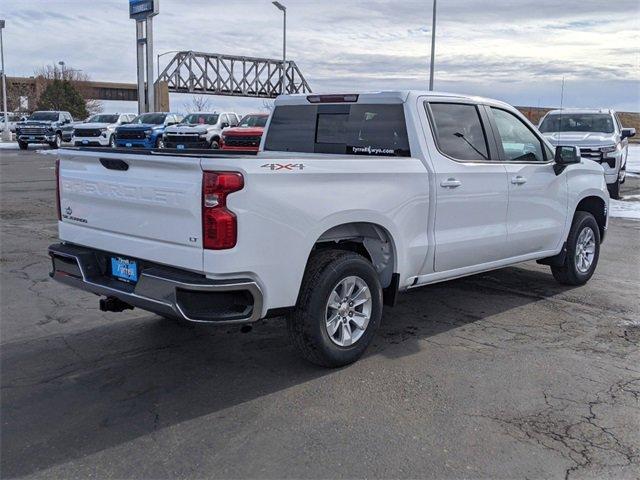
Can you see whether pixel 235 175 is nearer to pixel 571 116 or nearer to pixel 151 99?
pixel 571 116

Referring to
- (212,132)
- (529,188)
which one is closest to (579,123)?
(529,188)

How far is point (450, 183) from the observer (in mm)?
5387

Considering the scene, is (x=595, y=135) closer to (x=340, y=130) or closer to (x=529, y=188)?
(x=529, y=188)

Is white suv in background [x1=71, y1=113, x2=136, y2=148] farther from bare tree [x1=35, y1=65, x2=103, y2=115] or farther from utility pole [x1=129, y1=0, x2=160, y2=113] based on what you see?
bare tree [x1=35, y1=65, x2=103, y2=115]

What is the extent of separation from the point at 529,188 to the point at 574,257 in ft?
4.47

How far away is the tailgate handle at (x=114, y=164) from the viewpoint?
4414 mm

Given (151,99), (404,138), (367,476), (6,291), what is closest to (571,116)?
(404,138)

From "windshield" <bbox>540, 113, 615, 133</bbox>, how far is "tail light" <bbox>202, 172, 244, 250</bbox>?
14582 mm

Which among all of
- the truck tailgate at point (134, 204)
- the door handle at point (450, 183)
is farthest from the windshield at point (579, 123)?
the truck tailgate at point (134, 204)

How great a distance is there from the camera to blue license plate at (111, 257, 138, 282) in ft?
14.6

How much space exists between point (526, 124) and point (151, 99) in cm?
3771

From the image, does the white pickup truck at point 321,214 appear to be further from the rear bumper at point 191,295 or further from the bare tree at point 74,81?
the bare tree at point 74,81

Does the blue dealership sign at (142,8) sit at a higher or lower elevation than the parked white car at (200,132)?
higher

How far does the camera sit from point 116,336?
548 cm
